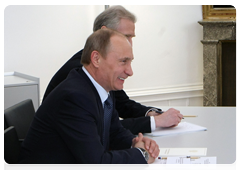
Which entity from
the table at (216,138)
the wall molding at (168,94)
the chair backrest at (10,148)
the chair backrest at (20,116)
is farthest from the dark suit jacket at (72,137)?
the wall molding at (168,94)

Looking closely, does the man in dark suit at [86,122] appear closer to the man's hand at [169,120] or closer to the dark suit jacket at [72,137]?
the dark suit jacket at [72,137]

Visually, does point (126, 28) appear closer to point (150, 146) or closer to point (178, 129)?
point (178, 129)

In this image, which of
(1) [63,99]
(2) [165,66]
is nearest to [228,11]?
(2) [165,66]

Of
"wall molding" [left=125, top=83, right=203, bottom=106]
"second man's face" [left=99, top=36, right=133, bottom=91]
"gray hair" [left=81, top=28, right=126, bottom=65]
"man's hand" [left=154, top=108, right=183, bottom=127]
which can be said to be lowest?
"wall molding" [left=125, top=83, right=203, bottom=106]

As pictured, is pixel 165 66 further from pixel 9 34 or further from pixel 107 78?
pixel 107 78

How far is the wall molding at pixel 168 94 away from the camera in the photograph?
4988mm

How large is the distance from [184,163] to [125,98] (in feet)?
3.84

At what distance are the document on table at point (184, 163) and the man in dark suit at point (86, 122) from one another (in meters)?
0.04

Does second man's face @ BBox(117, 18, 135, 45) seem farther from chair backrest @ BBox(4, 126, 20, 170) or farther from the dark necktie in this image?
chair backrest @ BBox(4, 126, 20, 170)

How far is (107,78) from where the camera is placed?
158 centimetres

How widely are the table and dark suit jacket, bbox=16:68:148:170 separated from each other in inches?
13.7

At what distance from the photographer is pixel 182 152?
1620 mm

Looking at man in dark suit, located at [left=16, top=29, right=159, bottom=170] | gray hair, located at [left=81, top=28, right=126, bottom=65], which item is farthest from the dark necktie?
gray hair, located at [left=81, top=28, right=126, bottom=65]

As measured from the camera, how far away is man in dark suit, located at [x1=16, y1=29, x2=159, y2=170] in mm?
1365
